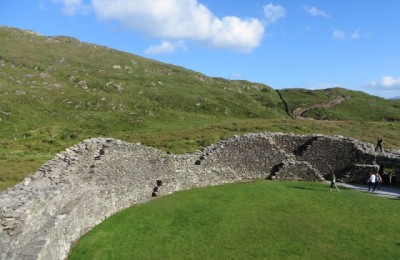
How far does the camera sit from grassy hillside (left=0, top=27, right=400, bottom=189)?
172ft

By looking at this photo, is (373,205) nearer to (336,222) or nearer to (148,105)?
(336,222)

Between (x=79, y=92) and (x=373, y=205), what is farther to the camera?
(x=79, y=92)

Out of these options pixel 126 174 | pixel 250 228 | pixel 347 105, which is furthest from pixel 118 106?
pixel 347 105

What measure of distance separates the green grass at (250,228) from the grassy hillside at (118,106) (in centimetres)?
1148

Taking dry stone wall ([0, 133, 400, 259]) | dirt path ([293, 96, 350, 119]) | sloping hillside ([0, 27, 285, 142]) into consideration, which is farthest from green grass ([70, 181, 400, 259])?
dirt path ([293, 96, 350, 119])

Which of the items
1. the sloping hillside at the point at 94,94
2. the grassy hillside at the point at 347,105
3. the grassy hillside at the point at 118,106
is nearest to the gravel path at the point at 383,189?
the grassy hillside at the point at 118,106

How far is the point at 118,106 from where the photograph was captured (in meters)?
78.9

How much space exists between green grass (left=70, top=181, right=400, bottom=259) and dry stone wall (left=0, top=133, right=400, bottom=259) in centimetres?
128

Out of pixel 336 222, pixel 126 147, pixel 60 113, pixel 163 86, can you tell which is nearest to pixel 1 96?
pixel 60 113

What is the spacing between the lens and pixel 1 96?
7144 centimetres

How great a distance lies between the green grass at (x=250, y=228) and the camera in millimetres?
17375

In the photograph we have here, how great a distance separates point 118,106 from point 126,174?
183ft

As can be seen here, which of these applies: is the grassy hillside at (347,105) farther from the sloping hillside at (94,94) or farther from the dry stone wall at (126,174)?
the dry stone wall at (126,174)

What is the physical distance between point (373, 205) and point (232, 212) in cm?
932
